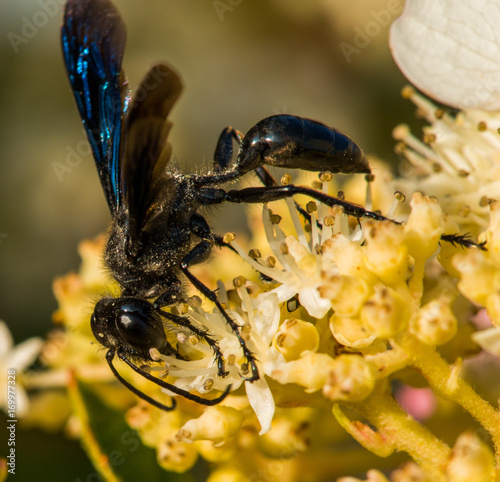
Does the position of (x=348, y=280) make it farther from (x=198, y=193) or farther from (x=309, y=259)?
(x=198, y=193)

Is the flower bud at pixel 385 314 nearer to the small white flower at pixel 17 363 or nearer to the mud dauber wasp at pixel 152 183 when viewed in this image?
the mud dauber wasp at pixel 152 183

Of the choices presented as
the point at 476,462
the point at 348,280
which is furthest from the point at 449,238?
the point at 476,462

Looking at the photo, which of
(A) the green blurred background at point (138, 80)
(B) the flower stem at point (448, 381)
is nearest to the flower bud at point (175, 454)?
(B) the flower stem at point (448, 381)

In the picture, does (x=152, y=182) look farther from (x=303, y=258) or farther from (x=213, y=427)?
(x=213, y=427)

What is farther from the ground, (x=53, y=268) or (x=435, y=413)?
(x=435, y=413)

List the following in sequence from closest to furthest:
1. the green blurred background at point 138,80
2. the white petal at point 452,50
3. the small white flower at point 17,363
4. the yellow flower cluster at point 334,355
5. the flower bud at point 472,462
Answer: the flower bud at point 472,462, the yellow flower cluster at point 334,355, the white petal at point 452,50, the small white flower at point 17,363, the green blurred background at point 138,80

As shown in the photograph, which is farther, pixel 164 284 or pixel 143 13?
pixel 143 13

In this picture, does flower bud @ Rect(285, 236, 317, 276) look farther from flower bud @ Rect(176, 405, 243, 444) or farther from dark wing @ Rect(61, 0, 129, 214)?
dark wing @ Rect(61, 0, 129, 214)
